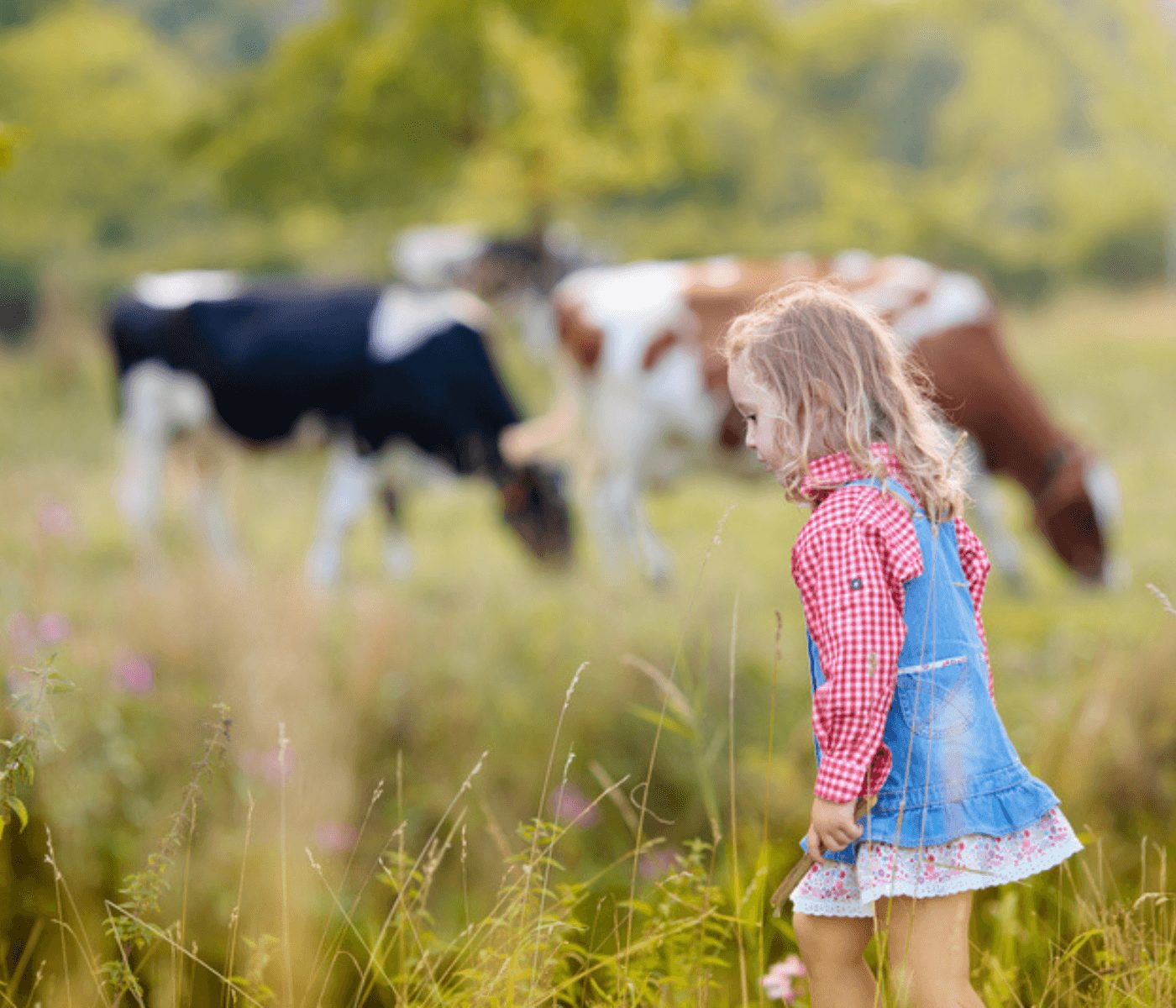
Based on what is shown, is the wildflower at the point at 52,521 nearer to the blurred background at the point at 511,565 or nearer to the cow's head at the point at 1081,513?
the blurred background at the point at 511,565

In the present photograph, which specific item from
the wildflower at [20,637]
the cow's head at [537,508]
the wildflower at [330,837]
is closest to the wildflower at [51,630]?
the wildflower at [20,637]

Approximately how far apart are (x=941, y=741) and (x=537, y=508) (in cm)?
609

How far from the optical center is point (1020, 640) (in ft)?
19.9

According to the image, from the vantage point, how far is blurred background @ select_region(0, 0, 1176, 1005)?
2.54m

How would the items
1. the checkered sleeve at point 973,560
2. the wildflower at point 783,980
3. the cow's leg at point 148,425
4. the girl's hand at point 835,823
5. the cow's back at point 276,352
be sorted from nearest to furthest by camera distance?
the girl's hand at point 835,823
the checkered sleeve at point 973,560
the wildflower at point 783,980
the cow's back at point 276,352
the cow's leg at point 148,425

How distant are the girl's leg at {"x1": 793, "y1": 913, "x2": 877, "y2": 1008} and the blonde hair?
58 cm

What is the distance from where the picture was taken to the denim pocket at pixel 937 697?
6.30 feet

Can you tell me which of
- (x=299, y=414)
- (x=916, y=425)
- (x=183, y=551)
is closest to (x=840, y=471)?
(x=916, y=425)

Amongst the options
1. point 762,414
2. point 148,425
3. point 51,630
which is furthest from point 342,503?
point 762,414

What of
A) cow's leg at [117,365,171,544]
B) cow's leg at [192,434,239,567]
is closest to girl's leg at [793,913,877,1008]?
cow's leg at [192,434,239,567]

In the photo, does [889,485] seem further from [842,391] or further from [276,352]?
[276,352]

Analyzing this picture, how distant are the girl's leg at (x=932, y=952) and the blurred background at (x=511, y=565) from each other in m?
0.19

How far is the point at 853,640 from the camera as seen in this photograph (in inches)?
72.6

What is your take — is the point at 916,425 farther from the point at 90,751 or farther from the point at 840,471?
the point at 90,751
